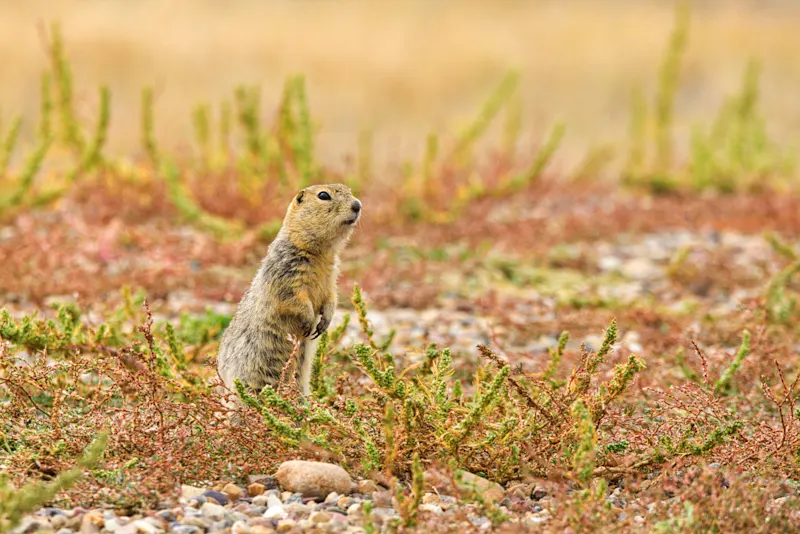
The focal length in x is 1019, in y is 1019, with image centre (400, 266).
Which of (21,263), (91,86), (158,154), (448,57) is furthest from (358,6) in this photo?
(21,263)


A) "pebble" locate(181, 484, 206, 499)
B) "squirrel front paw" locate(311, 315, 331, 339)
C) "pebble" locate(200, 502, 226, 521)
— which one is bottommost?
"pebble" locate(181, 484, 206, 499)

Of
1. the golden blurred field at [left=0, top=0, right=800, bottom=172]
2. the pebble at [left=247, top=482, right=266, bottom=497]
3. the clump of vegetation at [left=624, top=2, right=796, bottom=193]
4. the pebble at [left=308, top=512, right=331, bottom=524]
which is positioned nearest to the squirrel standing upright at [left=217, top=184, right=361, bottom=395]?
the pebble at [left=247, top=482, right=266, bottom=497]

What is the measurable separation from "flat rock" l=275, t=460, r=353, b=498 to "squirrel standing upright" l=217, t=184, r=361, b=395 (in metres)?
0.77

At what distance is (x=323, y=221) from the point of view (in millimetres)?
4684

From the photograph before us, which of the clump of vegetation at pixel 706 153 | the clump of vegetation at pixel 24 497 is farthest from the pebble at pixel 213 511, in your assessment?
the clump of vegetation at pixel 706 153

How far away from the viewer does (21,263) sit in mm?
6844

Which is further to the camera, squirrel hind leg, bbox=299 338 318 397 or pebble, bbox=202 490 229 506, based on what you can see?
squirrel hind leg, bbox=299 338 318 397

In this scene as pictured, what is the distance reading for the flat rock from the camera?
3582 mm

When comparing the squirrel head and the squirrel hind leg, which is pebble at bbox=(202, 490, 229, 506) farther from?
the squirrel head

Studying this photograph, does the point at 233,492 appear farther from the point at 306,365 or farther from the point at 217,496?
the point at 306,365

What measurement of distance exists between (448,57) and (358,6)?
234 inches

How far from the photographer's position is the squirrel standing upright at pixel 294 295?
4.38m

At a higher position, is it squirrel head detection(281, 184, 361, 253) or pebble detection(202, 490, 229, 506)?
squirrel head detection(281, 184, 361, 253)

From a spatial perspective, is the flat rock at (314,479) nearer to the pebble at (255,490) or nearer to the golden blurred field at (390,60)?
the pebble at (255,490)
